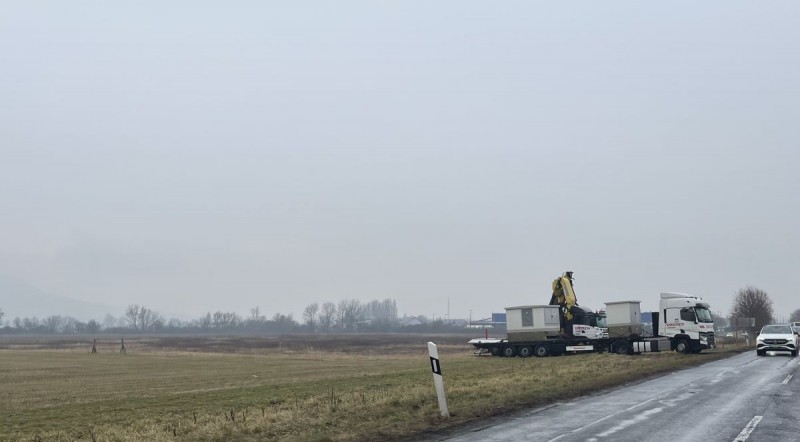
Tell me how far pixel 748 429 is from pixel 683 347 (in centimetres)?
3411

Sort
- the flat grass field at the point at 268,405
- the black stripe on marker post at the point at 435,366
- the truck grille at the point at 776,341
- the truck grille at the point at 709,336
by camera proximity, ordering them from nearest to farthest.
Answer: the flat grass field at the point at 268,405
the black stripe on marker post at the point at 435,366
the truck grille at the point at 776,341
the truck grille at the point at 709,336

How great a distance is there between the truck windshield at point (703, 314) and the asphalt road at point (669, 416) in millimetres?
22653

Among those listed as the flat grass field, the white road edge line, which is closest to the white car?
the flat grass field

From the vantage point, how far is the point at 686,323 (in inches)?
1732

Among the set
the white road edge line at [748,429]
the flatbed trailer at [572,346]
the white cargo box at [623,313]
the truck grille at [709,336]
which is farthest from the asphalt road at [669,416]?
the white cargo box at [623,313]

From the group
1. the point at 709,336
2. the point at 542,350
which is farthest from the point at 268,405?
the point at 709,336

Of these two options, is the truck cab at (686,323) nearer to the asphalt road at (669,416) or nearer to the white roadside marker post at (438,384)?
the asphalt road at (669,416)

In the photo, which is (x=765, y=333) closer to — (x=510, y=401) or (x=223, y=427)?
(x=510, y=401)

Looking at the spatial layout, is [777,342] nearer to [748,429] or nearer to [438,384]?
[748,429]

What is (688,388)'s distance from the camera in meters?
20.5

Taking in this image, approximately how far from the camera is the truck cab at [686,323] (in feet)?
144

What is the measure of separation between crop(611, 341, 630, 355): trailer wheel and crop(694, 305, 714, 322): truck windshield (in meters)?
4.82

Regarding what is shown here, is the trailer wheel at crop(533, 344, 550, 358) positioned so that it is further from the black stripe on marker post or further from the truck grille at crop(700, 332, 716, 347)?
the black stripe on marker post

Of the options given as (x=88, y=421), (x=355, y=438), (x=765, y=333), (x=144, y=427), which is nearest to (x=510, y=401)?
(x=355, y=438)
